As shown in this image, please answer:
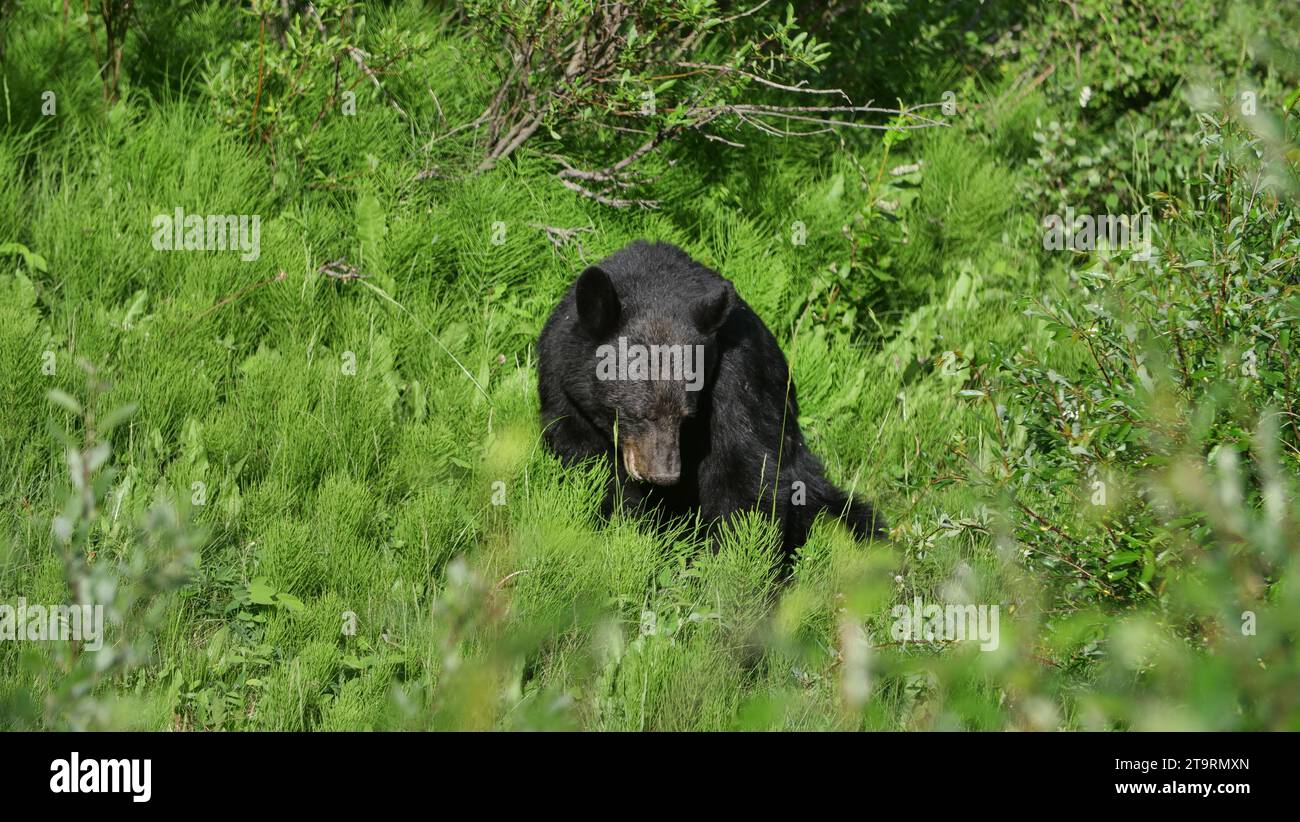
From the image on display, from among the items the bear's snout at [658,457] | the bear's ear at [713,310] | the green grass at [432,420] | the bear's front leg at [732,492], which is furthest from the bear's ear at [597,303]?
the bear's front leg at [732,492]

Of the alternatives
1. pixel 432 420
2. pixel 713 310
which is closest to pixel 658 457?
pixel 713 310

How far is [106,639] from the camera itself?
405 cm

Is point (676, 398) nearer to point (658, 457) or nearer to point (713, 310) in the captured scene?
point (658, 457)

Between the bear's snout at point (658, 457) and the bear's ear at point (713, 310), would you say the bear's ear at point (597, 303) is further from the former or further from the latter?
the bear's snout at point (658, 457)

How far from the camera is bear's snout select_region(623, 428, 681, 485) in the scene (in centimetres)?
498

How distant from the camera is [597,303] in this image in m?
5.05

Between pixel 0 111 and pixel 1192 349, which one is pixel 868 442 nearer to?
pixel 1192 349

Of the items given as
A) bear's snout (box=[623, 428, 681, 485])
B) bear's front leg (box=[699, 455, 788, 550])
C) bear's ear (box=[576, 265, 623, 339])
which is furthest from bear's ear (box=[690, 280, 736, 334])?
bear's front leg (box=[699, 455, 788, 550])

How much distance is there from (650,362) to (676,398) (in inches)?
7.3

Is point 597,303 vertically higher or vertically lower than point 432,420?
higher

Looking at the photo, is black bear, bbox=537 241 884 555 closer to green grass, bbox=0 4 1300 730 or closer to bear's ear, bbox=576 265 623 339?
bear's ear, bbox=576 265 623 339

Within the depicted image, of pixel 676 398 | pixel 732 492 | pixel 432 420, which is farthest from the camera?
pixel 432 420
